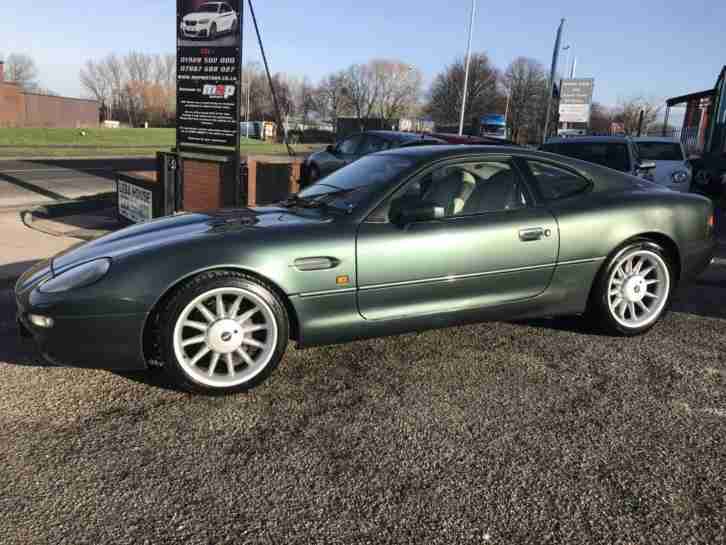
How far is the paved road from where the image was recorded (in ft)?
39.9

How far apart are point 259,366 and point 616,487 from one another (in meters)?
→ 1.85

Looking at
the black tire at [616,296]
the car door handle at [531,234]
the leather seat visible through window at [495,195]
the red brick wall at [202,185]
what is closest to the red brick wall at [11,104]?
the red brick wall at [202,185]

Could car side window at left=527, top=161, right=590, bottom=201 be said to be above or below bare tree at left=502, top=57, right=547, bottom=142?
below

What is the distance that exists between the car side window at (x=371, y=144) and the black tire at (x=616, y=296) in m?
7.42

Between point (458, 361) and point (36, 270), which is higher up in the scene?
point (36, 270)

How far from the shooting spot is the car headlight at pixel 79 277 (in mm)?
3266

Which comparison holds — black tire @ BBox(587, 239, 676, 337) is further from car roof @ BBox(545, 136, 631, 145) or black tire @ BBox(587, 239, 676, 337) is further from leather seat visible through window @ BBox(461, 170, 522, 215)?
car roof @ BBox(545, 136, 631, 145)

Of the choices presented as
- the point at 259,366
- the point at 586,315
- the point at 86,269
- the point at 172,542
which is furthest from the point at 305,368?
the point at 586,315

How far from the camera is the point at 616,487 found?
8.40 ft

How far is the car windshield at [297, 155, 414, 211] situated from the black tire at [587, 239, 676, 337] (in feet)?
5.05

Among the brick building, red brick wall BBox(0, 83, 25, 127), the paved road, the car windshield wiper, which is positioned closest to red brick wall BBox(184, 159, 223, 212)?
the paved road

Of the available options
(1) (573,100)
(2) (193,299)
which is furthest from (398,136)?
(1) (573,100)

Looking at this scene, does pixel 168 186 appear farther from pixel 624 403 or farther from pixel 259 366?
pixel 624 403

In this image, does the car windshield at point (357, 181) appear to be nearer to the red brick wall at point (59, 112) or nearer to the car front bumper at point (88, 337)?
the car front bumper at point (88, 337)
